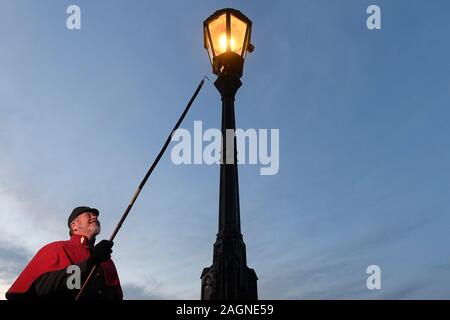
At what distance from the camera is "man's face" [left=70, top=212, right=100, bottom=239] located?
5977mm

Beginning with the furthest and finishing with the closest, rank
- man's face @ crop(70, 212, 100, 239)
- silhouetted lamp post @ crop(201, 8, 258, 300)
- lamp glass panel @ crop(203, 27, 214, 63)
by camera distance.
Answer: lamp glass panel @ crop(203, 27, 214, 63) < man's face @ crop(70, 212, 100, 239) < silhouetted lamp post @ crop(201, 8, 258, 300)

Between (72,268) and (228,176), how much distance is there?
79.9 inches

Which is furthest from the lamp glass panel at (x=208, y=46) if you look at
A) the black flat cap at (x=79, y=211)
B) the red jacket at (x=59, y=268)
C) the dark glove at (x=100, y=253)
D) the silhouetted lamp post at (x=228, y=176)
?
the red jacket at (x=59, y=268)

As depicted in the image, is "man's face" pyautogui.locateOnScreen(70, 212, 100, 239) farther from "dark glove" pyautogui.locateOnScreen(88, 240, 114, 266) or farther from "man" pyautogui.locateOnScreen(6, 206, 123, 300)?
"dark glove" pyautogui.locateOnScreen(88, 240, 114, 266)

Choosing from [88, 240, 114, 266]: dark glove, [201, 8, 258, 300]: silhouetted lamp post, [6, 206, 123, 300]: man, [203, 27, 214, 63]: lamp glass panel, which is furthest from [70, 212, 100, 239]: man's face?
[203, 27, 214, 63]: lamp glass panel

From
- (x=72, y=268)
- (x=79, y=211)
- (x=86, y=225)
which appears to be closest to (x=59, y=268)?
(x=72, y=268)

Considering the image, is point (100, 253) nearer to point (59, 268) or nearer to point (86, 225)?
point (59, 268)

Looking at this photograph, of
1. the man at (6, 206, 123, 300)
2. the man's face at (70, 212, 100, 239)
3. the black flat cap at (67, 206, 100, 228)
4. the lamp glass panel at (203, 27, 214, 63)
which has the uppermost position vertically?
the lamp glass panel at (203, 27, 214, 63)
